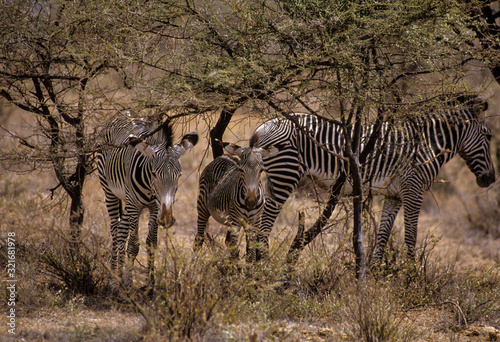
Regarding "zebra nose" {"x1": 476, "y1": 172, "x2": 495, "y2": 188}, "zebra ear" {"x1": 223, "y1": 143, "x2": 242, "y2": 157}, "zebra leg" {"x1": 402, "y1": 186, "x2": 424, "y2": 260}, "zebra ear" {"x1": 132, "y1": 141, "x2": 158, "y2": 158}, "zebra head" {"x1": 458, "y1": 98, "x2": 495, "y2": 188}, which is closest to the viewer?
"zebra ear" {"x1": 132, "y1": 141, "x2": 158, "y2": 158}

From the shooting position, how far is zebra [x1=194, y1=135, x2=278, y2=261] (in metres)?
5.45

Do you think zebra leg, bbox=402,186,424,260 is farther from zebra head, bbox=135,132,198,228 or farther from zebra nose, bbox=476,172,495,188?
zebra head, bbox=135,132,198,228

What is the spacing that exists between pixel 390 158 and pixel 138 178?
11.9 ft

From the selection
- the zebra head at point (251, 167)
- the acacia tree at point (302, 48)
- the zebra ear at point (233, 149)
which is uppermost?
the acacia tree at point (302, 48)

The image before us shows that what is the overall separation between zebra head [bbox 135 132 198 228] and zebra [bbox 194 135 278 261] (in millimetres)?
481

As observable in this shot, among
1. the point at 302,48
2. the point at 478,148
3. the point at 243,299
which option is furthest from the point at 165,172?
the point at 478,148

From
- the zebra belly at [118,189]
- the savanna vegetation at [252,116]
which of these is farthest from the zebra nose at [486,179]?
the zebra belly at [118,189]

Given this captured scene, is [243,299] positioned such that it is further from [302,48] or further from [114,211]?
[114,211]

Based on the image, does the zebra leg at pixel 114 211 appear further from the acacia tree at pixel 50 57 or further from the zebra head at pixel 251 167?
the zebra head at pixel 251 167

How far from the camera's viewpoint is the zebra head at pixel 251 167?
5.44 metres

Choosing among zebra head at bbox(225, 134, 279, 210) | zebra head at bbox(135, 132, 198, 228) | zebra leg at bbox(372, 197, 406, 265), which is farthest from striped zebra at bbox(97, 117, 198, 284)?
zebra leg at bbox(372, 197, 406, 265)

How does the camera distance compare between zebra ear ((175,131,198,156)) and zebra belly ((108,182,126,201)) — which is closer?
zebra ear ((175,131,198,156))

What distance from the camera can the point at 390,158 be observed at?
727 centimetres

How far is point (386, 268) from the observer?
612cm
